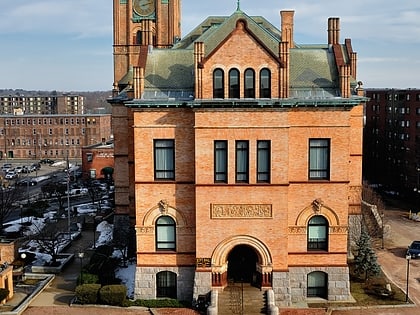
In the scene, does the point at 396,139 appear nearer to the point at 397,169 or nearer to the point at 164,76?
the point at 397,169

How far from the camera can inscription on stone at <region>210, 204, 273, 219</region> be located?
1194 inches

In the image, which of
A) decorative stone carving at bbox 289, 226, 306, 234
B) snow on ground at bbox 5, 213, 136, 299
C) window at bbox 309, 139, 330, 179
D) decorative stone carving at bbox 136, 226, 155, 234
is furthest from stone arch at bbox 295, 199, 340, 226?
snow on ground at bbox 5, 213, 136, 299

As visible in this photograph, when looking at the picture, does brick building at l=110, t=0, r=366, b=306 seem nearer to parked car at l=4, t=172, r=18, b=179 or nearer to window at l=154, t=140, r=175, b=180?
window at l=154, t=140, r=175, b=180

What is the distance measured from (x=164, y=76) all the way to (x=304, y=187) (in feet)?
34.3

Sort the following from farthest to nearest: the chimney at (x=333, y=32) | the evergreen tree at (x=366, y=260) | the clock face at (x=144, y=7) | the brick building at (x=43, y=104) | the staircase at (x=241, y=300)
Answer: the brick building at (x=43, y=104) → the clock face at (x=144, y=7) → the chimney at (x=333, y=32) → the evergreen tree at (x=366, y=260) → the staircase at (x=241, y=300)

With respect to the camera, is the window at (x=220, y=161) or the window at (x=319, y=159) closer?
the window at (x=220, y=161)

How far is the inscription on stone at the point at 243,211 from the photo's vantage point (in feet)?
99.5

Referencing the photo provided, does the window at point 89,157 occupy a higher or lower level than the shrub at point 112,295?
higher

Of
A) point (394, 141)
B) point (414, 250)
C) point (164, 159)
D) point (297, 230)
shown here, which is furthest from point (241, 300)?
point (394, 141)

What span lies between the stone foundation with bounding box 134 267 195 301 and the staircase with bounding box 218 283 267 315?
2066mm

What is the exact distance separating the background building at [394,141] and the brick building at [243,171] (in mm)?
37700

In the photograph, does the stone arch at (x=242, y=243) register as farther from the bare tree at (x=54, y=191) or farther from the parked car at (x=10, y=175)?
the parked car at (x=10, y=175)

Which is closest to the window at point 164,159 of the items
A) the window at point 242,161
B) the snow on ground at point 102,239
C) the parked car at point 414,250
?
the window at point 242,161

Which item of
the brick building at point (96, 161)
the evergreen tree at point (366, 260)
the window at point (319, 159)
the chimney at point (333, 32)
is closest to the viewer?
the window at point (319, 159)
